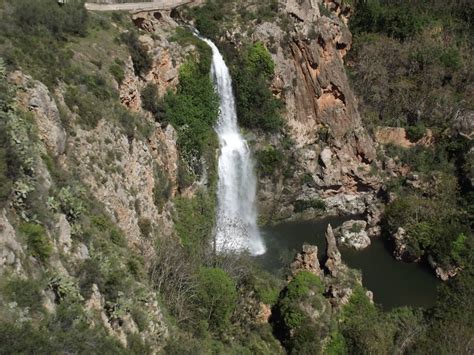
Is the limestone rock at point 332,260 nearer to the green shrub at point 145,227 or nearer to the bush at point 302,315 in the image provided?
the bush at point 302,315

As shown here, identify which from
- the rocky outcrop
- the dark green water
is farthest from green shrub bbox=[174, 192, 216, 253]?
the rocky outcrop

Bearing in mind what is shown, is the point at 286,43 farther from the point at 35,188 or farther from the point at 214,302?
the point at 35,188

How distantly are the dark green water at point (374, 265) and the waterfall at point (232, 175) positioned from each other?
1.71 meters

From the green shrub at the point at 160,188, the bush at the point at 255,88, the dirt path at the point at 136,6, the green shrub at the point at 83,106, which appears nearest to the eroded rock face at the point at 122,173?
the green shrub at the point at 160,188

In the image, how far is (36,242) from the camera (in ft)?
55.4

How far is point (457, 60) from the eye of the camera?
5669cm

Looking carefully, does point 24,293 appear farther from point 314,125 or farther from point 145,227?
point 314,125

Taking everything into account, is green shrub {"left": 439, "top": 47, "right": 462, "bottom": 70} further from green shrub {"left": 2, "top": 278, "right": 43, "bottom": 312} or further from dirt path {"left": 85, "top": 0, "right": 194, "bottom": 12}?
green shrub {"left": 2, "top": 278, "right": 43, "bottom": 312}

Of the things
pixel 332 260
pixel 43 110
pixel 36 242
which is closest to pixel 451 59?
pixel 332 260

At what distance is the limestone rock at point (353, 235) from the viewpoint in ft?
148

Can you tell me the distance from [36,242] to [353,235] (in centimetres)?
3318

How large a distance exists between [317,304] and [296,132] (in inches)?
906

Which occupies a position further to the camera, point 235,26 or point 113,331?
point 235,26

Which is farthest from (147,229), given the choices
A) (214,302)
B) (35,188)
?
(35,188)
